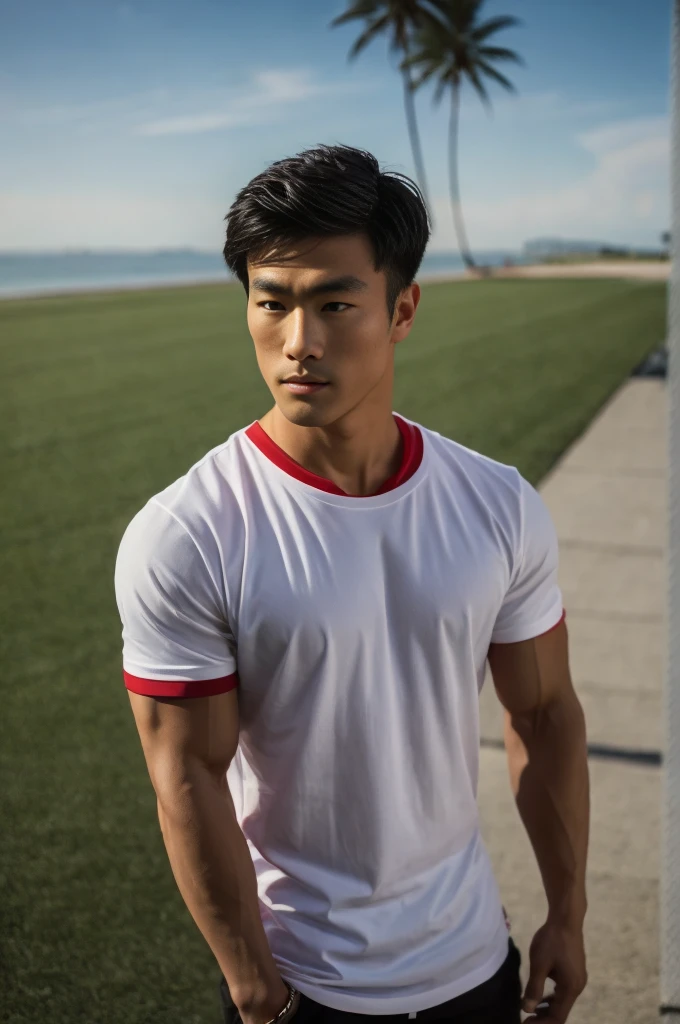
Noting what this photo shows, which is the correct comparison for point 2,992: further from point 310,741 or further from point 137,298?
point 137,298

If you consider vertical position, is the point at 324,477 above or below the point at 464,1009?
above

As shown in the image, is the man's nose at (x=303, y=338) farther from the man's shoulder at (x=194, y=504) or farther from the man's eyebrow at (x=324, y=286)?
the man's shoulder at (x=194, y=504)

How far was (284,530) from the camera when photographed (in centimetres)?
154

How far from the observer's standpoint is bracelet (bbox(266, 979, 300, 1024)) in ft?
5.20

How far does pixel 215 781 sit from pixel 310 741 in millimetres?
158

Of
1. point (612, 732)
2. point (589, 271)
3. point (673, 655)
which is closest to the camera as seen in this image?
point (673, 655)

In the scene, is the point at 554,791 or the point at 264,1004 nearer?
the point at 264,1004

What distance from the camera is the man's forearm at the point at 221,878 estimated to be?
1.53 meters

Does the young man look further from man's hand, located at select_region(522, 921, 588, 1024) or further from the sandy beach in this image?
the sandy beach

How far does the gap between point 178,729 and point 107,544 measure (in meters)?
5.63

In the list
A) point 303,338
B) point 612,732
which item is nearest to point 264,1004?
point 303,338

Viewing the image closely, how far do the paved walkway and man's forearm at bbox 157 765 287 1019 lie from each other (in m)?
1.57

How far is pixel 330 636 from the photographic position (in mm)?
1504

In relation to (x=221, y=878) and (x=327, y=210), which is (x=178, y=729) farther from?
(x=327, y=210)
